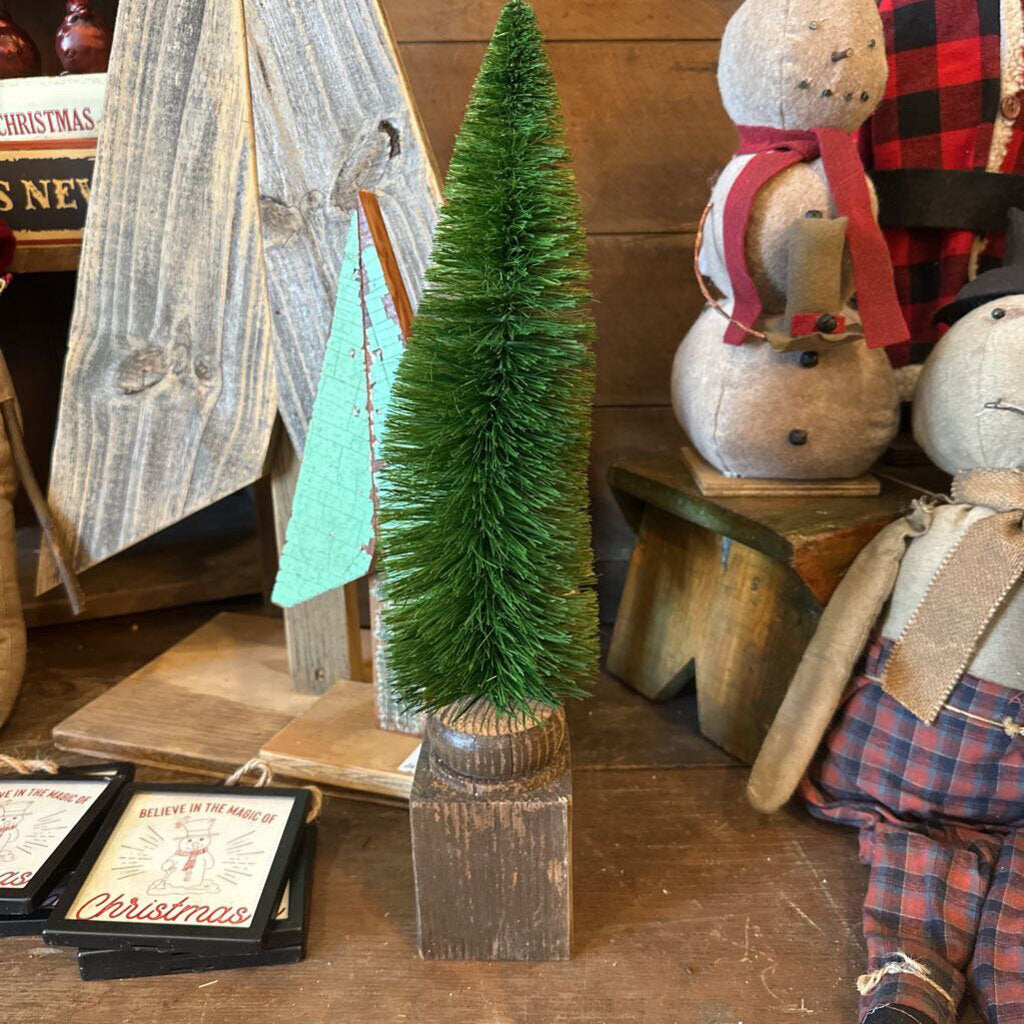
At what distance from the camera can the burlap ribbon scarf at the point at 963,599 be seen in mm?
650

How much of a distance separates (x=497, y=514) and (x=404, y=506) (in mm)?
69

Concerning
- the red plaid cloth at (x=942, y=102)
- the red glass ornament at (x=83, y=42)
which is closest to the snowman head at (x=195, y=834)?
the red glass ornament at (x=83, y=42)

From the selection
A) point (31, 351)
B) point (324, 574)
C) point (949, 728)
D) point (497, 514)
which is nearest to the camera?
point (497, 514)

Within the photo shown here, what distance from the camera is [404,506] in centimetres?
57

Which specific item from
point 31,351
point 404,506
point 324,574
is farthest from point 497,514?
point 31,351

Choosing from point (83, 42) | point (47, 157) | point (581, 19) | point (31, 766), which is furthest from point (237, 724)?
point (581, 19)

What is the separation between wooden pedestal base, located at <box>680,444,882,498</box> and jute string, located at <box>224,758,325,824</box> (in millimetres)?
445

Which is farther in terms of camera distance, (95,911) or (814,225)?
(814,225)

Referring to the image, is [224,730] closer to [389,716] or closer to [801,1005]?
[389,716]

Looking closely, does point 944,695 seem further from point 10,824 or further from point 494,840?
point 10,824

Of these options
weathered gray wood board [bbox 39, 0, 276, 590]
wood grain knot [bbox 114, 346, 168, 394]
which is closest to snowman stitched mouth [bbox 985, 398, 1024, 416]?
weathered gray wood board [bbox 39, 0, 276, 590]

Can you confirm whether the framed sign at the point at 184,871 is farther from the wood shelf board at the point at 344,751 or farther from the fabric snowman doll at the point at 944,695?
the fabric snowman doll at the point at 944,695

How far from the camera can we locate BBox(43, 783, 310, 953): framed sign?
59 cm

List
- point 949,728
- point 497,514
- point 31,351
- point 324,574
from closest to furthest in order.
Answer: point 497,514, point 949,728, point 324,574, point 31,351
